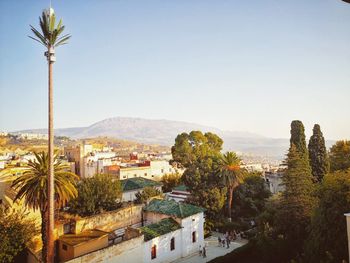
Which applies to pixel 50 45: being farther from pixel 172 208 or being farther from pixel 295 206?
pixel 295 206

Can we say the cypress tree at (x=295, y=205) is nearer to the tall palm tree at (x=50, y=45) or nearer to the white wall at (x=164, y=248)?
the white wall at (x=164, y=248)

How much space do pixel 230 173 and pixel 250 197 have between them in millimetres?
4934

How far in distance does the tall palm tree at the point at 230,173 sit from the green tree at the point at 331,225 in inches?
683

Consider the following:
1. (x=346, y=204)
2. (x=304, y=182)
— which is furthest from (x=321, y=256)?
(x=304, y=182)

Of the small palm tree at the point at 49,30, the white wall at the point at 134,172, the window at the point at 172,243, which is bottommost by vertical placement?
the window at the point at 172,243

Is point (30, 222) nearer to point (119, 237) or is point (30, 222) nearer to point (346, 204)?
point (119, 237)

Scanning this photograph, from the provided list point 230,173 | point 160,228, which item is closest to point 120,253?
point 160,228

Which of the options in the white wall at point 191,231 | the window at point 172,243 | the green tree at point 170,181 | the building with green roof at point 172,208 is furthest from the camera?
the green tree at point 170,181

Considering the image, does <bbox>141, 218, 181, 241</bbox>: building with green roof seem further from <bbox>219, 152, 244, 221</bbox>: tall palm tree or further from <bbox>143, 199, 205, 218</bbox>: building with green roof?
<bbox>219, 152, 244, 221</bbox>: tall palm tree

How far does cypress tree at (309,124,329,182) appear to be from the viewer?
1451 inches

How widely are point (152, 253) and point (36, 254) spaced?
8902mm

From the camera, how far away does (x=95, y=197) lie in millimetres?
29656

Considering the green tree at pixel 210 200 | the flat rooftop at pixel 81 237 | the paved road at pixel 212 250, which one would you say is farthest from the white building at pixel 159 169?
the flat rooftop at pixel 81 237

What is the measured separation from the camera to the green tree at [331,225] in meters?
17.4
